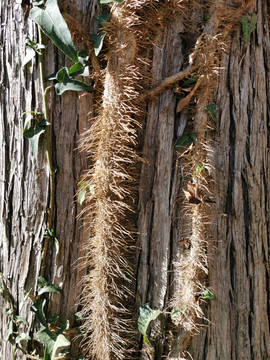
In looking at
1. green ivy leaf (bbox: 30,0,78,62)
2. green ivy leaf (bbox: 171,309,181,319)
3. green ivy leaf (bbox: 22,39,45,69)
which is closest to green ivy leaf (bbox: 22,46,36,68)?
green ivy leaf (bbox: 22,39,45,69)

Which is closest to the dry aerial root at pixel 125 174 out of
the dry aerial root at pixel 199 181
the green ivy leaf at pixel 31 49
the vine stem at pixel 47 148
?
the dry aerial root at pixel 199 181

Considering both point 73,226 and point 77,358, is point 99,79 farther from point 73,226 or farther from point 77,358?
point 77,358

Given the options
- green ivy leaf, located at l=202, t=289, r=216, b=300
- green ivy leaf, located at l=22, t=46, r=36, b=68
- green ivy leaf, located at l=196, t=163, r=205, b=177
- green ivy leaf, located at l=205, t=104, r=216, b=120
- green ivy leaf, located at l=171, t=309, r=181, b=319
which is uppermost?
green ivy leaf, located at l=22, t=46, r=36, b=68

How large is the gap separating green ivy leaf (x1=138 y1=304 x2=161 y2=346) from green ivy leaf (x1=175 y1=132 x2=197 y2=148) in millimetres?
523

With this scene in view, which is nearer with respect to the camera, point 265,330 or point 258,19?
point 265,330

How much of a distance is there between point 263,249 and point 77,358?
70 cm

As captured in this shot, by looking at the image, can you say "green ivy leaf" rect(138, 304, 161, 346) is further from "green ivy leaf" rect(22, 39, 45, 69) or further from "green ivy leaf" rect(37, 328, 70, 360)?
"green ivy leaf" rect(22, 39, 45, 69)

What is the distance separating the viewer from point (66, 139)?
121cm

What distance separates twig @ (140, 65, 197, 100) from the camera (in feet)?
3.92

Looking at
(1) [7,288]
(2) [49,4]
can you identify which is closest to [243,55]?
(2) [49,4]

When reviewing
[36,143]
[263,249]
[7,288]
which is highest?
[36,143]

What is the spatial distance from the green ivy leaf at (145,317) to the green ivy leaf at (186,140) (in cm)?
52

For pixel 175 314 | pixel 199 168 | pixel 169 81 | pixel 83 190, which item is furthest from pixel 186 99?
pixel 175 314

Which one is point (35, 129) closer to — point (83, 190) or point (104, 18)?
point (83, 190)
